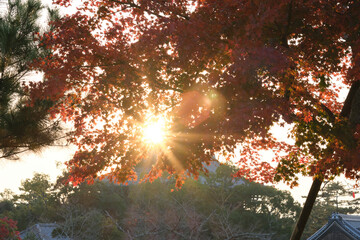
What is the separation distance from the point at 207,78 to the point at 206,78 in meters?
0.08

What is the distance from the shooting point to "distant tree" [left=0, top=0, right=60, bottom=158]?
9766mm

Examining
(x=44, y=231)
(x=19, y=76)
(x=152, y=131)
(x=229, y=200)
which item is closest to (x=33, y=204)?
(x=44, y=231)

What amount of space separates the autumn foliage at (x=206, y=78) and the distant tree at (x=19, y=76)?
2.73 meters

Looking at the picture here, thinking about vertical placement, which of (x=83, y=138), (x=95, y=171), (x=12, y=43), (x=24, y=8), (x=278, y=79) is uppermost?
(x=24, y=8)

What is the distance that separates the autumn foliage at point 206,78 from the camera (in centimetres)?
521

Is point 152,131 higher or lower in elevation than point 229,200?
lower

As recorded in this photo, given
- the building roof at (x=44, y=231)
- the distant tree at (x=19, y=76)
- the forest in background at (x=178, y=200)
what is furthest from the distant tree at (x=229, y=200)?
the distant tree at (x=19, y=76)

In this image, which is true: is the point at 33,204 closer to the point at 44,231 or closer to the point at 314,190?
the point at 44,231

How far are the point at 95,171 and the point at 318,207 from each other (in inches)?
1086

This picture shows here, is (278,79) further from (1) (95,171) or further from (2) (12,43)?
(2) (12,43)

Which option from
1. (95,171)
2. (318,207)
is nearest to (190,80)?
(95,171)

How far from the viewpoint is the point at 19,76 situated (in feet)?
32.7

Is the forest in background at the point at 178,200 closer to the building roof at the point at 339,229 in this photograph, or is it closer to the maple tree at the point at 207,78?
the building roof at the point at 339,229

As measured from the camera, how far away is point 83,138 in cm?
715
